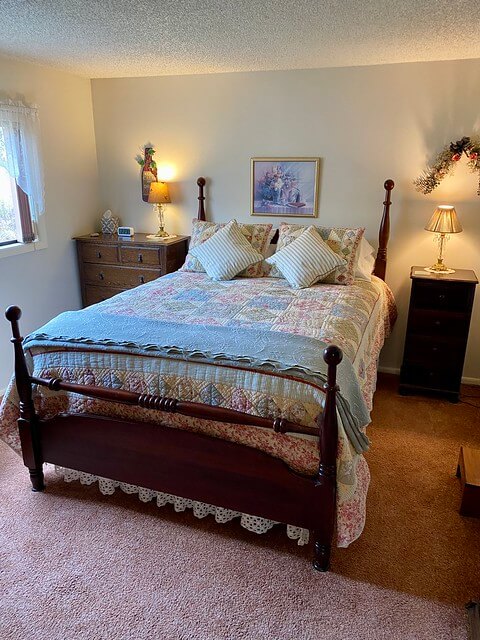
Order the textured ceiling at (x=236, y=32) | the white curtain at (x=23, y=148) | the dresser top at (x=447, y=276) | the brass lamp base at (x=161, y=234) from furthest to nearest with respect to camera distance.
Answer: the brass lamp base at (x=161, y=234), the white curtain at (x=23, y=148), the dresser top at (x=447, y=276), the textured ceiling at (x=236, y=32)

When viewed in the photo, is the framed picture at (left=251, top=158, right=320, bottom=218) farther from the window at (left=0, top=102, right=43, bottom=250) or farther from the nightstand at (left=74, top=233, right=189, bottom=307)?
the window at (left=0, top=102, right=43, bottom=250)

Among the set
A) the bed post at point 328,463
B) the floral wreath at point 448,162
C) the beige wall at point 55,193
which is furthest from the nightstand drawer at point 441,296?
the beige wall at point 55,193

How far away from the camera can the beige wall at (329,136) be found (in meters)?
3.44

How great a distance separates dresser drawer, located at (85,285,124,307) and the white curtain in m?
0.82

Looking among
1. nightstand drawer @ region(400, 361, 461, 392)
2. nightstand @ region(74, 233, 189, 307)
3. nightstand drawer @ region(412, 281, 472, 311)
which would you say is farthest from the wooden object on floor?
nightstand @ region(74, 233, 189, 307)

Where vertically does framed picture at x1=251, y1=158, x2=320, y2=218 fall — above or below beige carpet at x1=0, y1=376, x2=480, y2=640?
above

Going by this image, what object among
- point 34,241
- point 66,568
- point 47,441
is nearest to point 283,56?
point 34,241

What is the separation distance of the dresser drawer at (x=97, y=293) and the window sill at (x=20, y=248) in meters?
0.58

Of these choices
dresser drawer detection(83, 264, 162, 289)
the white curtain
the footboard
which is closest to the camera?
the footboard

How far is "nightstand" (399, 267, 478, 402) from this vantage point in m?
3.29

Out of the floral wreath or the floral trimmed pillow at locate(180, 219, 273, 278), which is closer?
the floral wreath

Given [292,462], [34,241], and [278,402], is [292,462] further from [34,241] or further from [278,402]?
[34,241]

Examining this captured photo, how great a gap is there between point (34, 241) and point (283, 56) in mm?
2331

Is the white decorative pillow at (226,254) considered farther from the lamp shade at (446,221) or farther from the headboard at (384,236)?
A: the lamp shade at (446,221)
